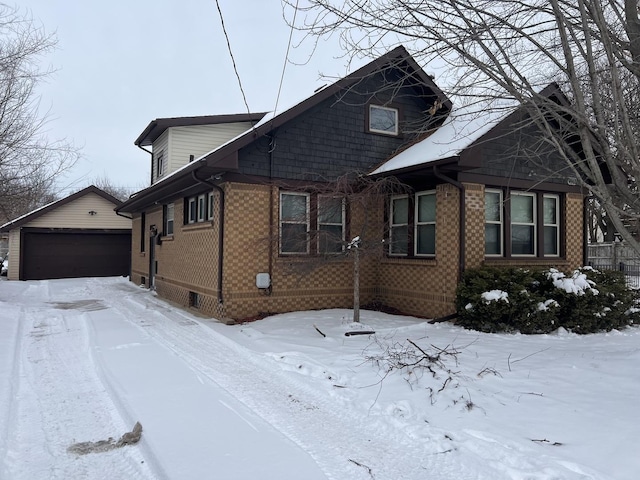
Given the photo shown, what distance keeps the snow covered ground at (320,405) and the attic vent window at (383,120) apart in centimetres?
556

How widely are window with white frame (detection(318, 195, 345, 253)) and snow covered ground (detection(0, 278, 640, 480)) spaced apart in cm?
231

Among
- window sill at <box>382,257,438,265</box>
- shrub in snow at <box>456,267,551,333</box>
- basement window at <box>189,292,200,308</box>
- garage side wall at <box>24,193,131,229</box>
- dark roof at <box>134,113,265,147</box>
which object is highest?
dark roof at <box>134,113,265,147</box>

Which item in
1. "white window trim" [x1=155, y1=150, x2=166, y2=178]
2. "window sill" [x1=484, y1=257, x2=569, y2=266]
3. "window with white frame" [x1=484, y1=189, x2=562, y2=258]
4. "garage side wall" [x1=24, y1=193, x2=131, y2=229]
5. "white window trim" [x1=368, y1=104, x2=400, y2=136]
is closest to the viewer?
"window sill" [x1=484, y1=257, x2=569, y2=266]

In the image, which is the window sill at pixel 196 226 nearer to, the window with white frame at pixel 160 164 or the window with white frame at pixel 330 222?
the window with white frame at pixel 330 222

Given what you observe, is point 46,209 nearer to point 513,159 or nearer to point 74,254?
point 74,254

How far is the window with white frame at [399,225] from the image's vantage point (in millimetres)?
11420

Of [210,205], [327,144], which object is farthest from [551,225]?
[210,205]

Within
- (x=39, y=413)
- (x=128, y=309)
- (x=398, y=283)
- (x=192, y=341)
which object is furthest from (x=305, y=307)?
(x=39, y=413)

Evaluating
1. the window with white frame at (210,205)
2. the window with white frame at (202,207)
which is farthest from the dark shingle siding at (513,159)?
the window with white frame at (202,207)

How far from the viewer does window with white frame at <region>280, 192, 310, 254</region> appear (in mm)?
10914

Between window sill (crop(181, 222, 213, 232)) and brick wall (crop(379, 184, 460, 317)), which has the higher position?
window sill (crop(181, 222, 213, 232))

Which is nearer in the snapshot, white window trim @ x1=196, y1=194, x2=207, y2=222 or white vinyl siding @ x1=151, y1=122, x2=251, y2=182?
white window trim @ x1=196, y1=194, x2=207, y2=222

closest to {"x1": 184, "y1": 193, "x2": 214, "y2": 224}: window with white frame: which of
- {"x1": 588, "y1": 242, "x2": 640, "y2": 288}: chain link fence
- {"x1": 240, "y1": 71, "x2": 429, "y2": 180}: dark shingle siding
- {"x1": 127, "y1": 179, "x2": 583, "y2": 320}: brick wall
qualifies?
{"x1": 127, "y1": 179, "x2": 583, "y2": 320}: brick wall

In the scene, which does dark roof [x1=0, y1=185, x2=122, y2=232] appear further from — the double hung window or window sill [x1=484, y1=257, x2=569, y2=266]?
window sill [x1=484, y1=257, x2=569, y2=266]
